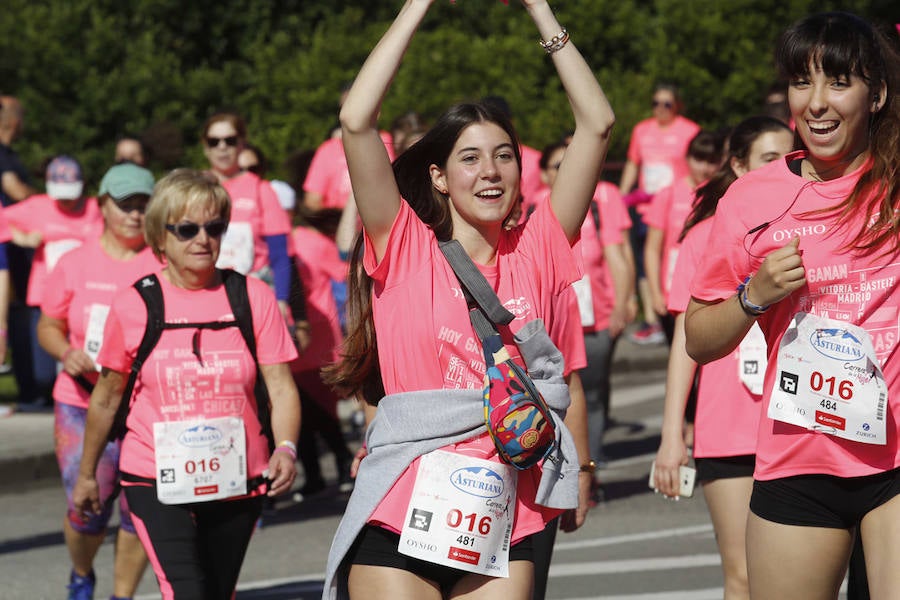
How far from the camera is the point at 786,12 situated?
873 inches

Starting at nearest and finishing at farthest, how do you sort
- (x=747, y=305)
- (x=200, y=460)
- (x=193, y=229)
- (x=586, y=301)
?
(x=747, y=305)
(x=200, y=460)
(x=193, y=229)
(x=586, y=301)

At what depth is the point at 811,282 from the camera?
165 inches

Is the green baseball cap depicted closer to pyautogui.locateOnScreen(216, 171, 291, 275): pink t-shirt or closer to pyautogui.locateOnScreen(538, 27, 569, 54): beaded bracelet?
pyautogui.locateOnScreen(216, 171, 291, 275): pink t-shirt

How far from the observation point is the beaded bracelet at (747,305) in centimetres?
412

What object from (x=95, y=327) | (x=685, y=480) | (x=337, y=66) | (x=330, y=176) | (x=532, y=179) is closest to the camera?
(x=685, y=480)

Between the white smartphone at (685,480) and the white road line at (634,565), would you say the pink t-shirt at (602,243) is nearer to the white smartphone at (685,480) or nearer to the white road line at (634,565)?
the white road line at (634,565)

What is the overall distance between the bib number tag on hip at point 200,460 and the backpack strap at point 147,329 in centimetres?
18

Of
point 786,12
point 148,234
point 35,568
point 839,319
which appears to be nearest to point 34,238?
point 35,568

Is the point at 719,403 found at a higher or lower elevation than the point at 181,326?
lower

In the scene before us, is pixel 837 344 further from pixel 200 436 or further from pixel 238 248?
pixel 238 248

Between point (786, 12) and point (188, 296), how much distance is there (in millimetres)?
17479

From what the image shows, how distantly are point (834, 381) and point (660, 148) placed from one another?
37.0ft

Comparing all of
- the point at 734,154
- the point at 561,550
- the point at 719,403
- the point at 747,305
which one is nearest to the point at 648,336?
the point at 561,550

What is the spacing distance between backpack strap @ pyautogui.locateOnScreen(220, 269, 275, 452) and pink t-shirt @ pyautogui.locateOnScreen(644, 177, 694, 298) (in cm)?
470
